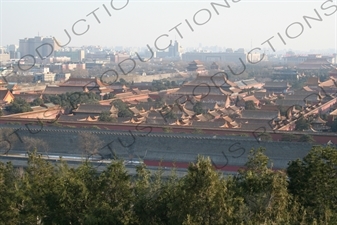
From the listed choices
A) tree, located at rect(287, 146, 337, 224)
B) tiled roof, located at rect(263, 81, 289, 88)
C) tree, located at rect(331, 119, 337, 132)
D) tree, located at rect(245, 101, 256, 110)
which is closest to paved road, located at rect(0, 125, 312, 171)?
tree, located at rect(331, 119, 337, 132)

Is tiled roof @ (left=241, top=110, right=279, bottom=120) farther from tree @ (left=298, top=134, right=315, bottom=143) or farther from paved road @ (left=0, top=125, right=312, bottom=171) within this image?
paved road @ (left=0, top=125, right=312, bottom=171)

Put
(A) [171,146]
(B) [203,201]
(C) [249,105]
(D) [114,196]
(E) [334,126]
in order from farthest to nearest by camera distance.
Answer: (C) [249,105], (E) [334,126], (A) [171,146], (D) [114,196], (B) [203,201]

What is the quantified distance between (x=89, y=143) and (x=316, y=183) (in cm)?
713

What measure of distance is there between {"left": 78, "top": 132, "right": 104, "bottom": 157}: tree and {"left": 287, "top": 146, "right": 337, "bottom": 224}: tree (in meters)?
6.67

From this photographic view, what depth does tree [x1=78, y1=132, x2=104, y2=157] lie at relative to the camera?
1181cm

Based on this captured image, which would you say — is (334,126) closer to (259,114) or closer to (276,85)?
(259,114)

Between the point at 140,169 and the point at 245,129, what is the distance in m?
8.48

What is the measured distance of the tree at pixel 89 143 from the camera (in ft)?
38.8

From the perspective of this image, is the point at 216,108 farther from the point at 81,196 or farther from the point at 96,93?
the point at 81,196

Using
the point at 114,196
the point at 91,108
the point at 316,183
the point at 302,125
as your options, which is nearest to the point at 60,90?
the point at 91,108

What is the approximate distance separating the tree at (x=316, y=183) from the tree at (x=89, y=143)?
21.9 ft

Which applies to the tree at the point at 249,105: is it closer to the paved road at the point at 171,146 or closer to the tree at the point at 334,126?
the tree at the point at 334,126

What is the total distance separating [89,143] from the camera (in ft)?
38.9

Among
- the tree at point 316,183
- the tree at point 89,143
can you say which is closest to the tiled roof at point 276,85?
the tree at point 89,143
